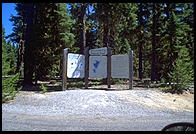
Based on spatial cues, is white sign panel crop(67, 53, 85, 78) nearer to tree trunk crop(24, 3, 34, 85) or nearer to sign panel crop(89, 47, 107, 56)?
sign panel crop(89, 47, 107, 56)

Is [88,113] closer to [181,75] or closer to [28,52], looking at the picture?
[181,75]

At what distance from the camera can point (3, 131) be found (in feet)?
17.9

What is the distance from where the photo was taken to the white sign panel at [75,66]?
13.3 meters

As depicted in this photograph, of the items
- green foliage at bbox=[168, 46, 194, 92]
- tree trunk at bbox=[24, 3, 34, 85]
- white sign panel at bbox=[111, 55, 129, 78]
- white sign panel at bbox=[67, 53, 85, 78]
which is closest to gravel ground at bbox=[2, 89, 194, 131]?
white sign panel at bbox=[111, 55, 129, 78]

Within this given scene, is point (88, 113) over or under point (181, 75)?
under

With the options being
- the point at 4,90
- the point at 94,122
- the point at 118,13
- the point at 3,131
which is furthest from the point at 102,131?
the point at 118,13

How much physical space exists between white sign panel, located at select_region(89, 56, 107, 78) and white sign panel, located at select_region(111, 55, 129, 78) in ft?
1.67

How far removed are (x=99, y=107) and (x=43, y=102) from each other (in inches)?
97.0

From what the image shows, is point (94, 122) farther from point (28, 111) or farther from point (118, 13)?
point (118, 13)

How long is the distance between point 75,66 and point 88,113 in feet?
19.9

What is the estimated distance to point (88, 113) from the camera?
7.94 meters

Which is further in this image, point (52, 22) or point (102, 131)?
point (52, 22)

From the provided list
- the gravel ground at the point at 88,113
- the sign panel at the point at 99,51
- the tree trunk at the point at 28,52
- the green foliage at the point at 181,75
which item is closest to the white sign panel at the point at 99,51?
the sign panel at the point at 99,51

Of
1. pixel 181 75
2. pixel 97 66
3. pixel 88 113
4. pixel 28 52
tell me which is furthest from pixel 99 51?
pixel 88 113
